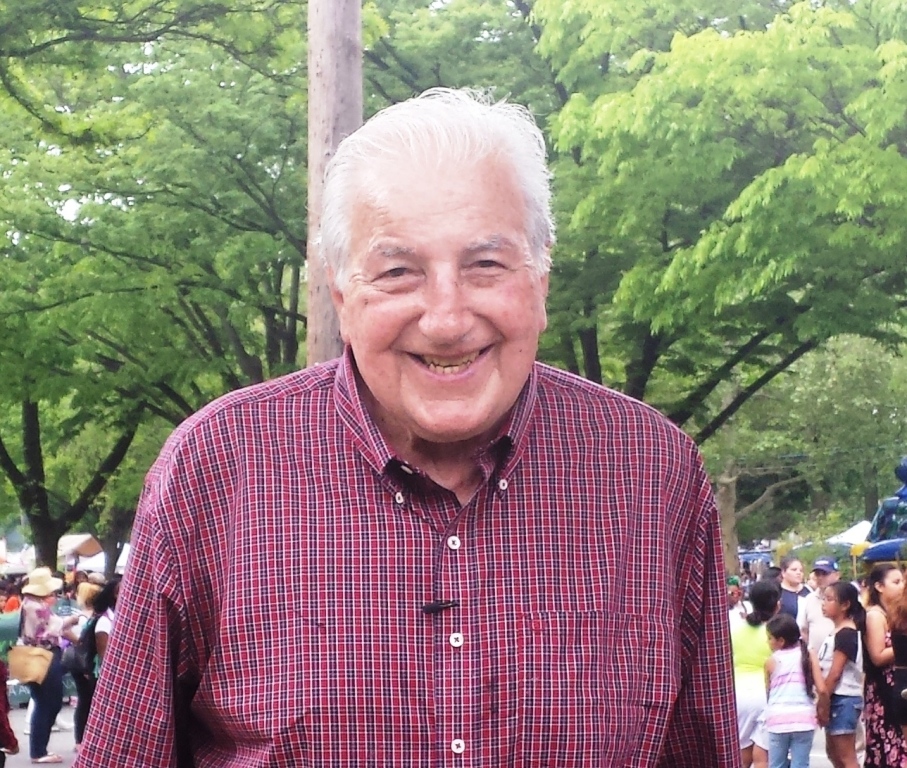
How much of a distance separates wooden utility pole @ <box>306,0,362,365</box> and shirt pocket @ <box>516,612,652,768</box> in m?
4.34

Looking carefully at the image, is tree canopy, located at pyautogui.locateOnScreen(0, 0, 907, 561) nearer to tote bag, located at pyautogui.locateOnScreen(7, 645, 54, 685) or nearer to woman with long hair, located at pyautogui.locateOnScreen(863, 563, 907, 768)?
tote bag, located at pyautogui.locateOnScreen(7, 645, 54, 685)

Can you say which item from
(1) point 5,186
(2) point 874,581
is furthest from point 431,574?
(1) point 5,186

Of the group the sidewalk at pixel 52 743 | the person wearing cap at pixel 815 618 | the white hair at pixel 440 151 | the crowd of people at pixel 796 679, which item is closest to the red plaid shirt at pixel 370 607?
the white hair at pixel 440 151

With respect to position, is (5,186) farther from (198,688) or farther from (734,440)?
(734,440)

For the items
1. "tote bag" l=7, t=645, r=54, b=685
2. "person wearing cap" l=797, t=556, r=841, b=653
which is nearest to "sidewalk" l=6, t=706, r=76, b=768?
"tote bag" l=7, t=645, r=54, b=685

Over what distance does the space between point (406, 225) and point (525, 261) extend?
0.18 metres

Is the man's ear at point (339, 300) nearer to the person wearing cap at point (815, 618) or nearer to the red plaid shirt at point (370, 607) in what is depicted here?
the red plaid shirt at point (370, 607)

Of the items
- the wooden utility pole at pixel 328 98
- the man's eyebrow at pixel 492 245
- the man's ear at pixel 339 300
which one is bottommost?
the man's ear at pixel 339 300

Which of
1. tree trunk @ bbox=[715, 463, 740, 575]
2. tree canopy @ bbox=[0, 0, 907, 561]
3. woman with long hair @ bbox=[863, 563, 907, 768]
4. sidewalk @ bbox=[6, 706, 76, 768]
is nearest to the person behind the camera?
woman with long hair @ bbox=[863, 563, 907, 768]

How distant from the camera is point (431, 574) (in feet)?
6.21

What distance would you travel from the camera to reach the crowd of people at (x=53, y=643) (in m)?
10.7

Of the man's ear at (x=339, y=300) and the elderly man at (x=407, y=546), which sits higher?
the man's ear at (x=339, y=300)

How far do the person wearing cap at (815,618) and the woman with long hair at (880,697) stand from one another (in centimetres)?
268

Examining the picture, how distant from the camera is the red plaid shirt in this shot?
1834 mm
